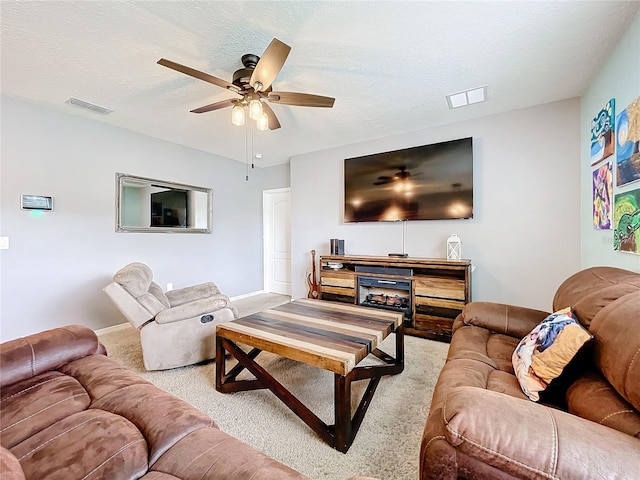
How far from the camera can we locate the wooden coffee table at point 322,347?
1.48 m

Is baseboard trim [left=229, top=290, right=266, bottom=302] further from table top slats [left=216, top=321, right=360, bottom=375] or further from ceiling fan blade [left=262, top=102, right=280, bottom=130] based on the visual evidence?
ceiling fan blade [left=262, top=102, right=280, bottom=130]

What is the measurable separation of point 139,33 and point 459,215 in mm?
3463

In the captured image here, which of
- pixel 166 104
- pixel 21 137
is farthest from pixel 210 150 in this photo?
pixel 21 137

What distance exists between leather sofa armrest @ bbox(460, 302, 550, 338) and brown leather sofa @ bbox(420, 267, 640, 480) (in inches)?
23.5

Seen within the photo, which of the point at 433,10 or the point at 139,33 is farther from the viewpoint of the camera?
the point at 139,33

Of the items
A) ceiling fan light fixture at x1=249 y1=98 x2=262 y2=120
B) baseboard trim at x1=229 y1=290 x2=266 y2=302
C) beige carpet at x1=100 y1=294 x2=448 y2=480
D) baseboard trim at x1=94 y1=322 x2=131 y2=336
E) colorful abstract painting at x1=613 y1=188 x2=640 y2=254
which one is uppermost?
ceiling fan light fixture at x1=249 y1=98 x2=262 y2=120

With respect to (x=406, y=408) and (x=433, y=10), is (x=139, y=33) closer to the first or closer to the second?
(x=433, y=10)

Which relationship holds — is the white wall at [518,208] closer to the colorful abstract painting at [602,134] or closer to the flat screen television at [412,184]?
the flat screen television at [412,184]

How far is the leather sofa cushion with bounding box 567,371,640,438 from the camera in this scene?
2.65 ft

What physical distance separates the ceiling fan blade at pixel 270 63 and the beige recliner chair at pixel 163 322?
185 cm

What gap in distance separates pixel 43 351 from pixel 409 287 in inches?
123

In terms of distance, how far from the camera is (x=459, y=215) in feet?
10.9

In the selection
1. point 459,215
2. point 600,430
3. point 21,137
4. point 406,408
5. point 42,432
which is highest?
point 21,137

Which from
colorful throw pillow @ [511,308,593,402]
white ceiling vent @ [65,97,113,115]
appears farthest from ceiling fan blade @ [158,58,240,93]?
colorful throw pillow @ [511,308,593,402]
